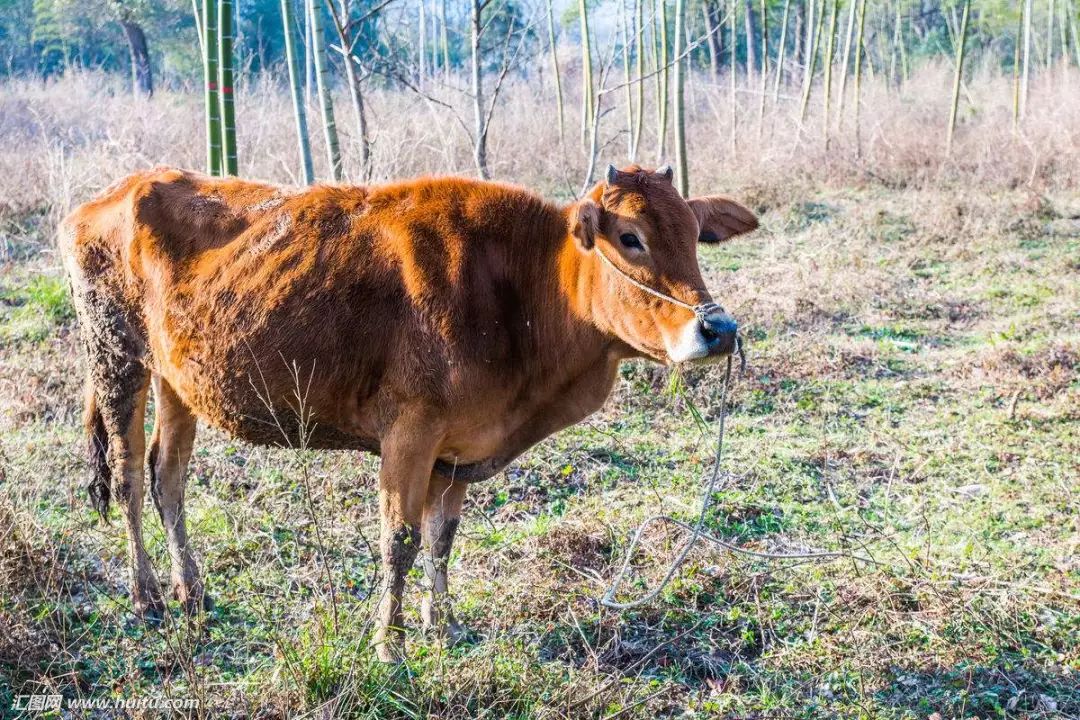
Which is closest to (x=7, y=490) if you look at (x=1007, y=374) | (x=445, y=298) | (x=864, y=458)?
(x=445, y=298)

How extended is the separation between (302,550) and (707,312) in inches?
99.0

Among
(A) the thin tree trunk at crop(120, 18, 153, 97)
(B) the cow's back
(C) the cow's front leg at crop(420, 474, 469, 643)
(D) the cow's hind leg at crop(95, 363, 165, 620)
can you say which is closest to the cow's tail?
(D) the cow's hind leg at crop(95, 363, 165, 620)

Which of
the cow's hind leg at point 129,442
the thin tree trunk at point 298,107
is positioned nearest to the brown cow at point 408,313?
the cow's hind leg at point 129,442

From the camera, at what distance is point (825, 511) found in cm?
544

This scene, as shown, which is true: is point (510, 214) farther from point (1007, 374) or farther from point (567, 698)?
point (1007, 374)

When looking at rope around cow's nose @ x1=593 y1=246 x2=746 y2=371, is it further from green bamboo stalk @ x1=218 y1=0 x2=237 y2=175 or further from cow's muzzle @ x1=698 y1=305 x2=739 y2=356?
green bamboo stalk @ x1=218 y1=0 x2=237 y2=175

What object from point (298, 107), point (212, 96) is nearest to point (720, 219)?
point (212, 96)

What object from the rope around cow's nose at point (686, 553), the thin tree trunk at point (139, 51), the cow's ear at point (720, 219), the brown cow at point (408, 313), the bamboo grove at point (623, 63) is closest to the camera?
the rope around cow's nose at point (686, 553)

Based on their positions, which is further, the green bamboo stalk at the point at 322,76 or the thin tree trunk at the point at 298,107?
the thin tree trunk at the point at 298,107

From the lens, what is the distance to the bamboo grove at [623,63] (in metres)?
7.24

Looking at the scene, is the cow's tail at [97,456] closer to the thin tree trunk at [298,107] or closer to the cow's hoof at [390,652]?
the cow's hoof at [390,652]

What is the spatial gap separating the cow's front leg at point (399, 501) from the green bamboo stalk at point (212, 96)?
3.71 meters

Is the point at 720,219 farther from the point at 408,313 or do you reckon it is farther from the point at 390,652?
the point at 390,652

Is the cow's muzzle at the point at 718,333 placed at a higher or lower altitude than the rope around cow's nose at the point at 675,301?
lower
